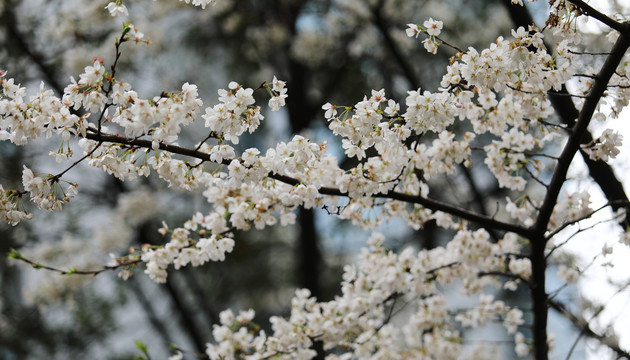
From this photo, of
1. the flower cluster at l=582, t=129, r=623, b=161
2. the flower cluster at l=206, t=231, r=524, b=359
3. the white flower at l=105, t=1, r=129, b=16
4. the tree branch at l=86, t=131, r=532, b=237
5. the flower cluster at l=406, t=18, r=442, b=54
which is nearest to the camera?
the white flower at l=105, t=1, r=129, b=16

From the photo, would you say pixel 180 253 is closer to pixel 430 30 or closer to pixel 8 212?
pixel 8 212

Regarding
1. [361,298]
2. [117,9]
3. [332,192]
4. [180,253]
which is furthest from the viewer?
[361,298]

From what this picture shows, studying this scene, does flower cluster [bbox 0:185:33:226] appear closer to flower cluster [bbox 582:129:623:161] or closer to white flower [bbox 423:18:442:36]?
white flower [bbox 423:18:442:36]

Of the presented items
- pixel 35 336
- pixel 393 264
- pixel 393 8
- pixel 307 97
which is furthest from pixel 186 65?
pixel 393 264

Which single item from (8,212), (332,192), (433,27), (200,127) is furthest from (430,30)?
(200,127)

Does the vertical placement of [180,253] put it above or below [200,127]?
below

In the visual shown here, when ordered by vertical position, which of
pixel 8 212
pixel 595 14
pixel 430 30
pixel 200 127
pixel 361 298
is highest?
pixel 200 127

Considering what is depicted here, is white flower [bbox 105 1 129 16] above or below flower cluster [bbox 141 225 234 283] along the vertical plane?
above

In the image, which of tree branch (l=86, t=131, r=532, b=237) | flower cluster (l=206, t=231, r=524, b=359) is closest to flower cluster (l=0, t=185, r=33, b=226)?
tree branch (l=86, t=131, r=532, b=237)

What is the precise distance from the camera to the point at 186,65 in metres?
8.48

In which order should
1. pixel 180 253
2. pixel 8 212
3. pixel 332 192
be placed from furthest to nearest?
pixel 180 253, pixel 332 192, pixel 8 212

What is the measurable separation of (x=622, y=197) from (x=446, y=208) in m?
1.02

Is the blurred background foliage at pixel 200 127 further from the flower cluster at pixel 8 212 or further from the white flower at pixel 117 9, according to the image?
the flower cluster at pixel 8 212

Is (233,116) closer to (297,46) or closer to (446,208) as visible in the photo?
(446,208)
